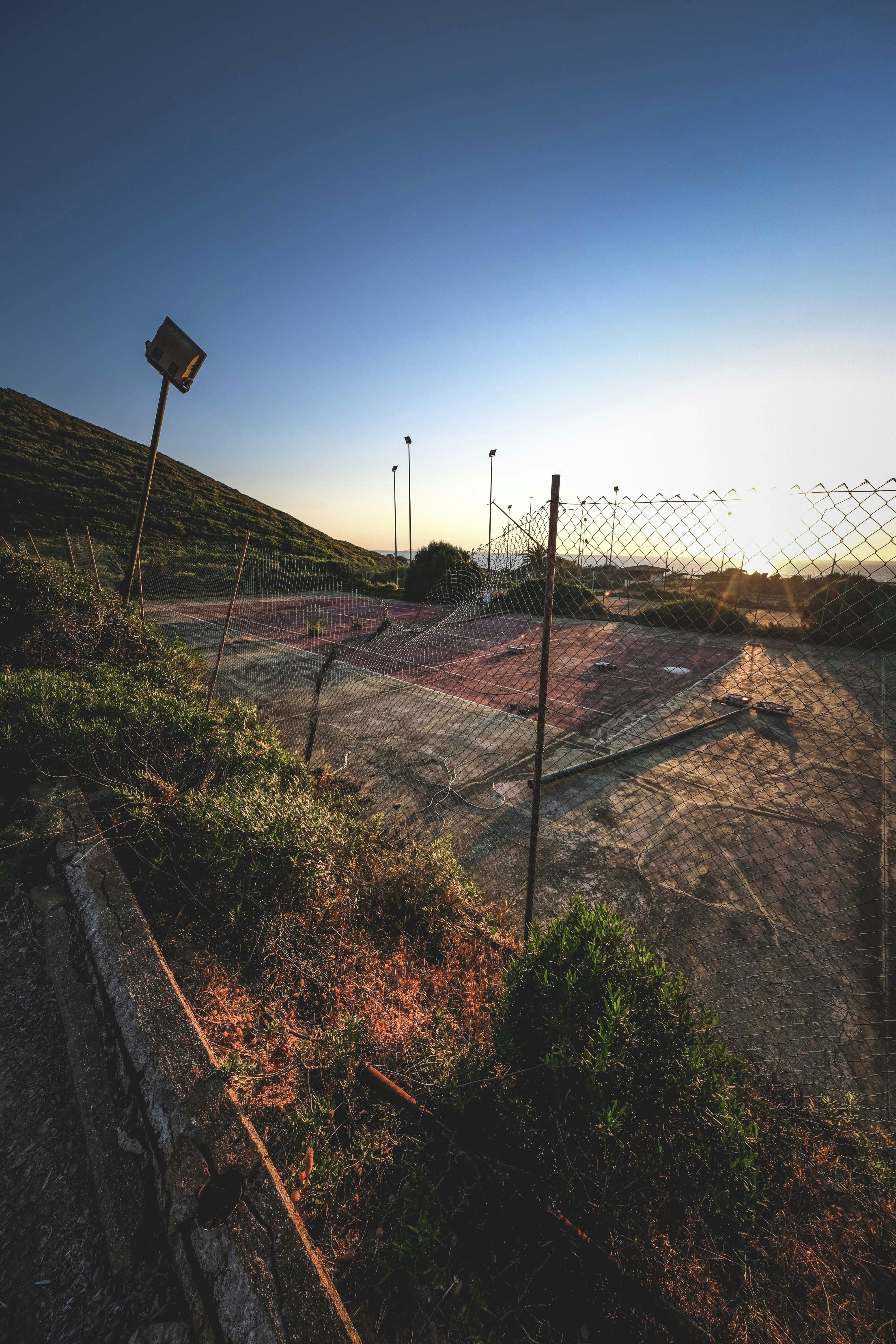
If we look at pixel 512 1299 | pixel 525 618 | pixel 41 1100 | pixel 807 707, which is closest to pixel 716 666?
pixel 807 707

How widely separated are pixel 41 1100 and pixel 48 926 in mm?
850

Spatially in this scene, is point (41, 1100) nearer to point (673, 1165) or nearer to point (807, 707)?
point (673, 1165)

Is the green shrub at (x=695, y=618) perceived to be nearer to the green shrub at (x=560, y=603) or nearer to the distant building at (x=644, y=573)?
the green shrub at (x=560, y=603)

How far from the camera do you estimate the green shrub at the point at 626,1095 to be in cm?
145

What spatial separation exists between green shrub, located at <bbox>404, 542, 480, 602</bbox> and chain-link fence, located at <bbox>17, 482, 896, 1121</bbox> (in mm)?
6721

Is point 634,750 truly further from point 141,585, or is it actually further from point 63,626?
point 141,585

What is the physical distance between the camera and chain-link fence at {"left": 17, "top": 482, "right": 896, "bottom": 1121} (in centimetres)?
291

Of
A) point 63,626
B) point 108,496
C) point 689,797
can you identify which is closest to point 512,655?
point 689,797

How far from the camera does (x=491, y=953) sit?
289 centimetres

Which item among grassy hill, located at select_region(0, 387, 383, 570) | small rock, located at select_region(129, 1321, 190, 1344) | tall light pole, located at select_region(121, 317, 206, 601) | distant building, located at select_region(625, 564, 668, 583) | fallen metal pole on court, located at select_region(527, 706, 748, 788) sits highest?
grassy hill, located at select_region(0, 387, 383, 570)

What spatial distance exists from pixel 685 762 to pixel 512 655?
17.0 ft

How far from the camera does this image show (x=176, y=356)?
5.70 m

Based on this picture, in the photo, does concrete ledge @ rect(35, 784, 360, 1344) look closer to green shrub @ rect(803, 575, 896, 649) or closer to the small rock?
the small rock

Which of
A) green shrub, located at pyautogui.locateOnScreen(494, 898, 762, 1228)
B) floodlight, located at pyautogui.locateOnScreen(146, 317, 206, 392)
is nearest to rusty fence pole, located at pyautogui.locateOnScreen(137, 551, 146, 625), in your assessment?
floodlight, located at pyautogui.locateOnScreen(146, 317, 206, 392)
